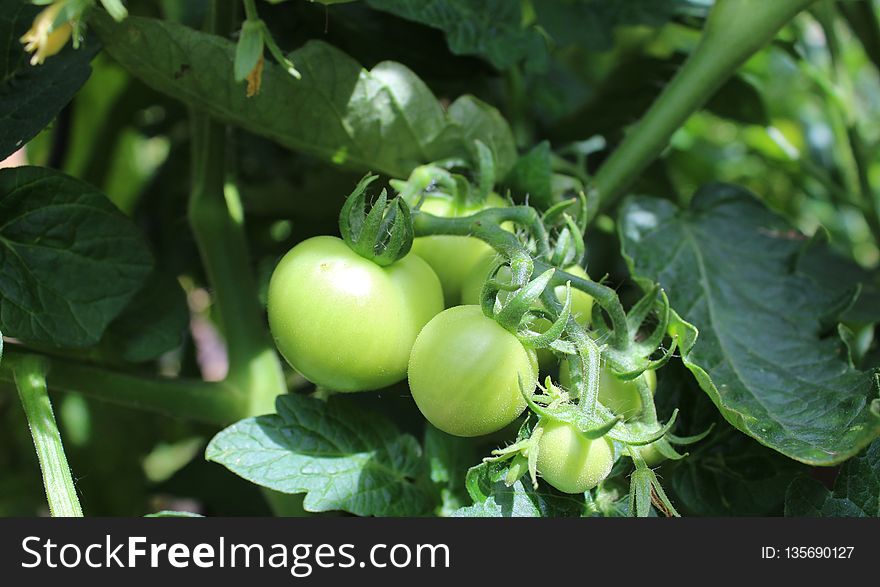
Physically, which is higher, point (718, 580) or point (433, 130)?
point (433, 130)

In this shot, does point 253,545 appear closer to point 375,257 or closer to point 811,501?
point 375,257

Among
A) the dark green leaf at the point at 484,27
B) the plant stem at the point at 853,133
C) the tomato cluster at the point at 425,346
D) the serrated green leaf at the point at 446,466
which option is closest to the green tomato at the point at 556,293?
the tomato cluster at the point at 425,346

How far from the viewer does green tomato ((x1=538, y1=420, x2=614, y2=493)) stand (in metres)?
0.51

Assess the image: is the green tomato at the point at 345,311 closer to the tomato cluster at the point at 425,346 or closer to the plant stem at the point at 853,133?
the tomato cluster at the point at 425,346

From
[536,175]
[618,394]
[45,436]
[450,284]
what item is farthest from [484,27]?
[45,436]

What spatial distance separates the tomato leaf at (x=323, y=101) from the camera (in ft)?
2.10

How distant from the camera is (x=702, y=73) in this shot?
0.77m

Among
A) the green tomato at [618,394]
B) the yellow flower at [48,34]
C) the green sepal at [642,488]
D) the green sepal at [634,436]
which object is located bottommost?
the green sepal at [642,488]

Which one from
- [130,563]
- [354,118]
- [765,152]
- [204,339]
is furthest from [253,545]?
[204,339]

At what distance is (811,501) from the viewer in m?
0.61

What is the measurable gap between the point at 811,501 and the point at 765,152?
2.44 ft

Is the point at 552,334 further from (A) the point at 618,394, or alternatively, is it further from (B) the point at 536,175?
(B) the point at 536,175

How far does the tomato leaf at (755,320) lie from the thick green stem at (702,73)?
→ 0.04 metres

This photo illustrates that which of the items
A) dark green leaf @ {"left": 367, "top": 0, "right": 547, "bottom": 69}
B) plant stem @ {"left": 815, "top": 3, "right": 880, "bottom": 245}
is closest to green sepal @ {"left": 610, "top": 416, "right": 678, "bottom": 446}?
dark green leaf @ {"left": 367, "top": 0, "right": 547, "bottom": 69}
